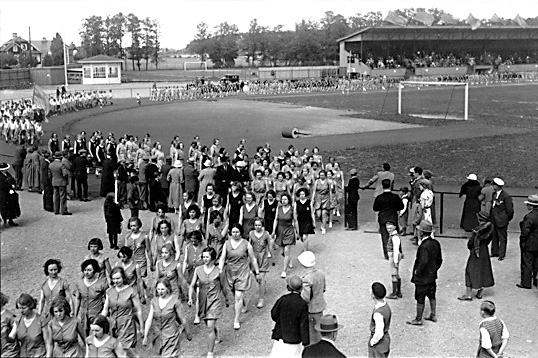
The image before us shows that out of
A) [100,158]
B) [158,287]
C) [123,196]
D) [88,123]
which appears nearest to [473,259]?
[158,287]

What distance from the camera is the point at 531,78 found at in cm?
8819

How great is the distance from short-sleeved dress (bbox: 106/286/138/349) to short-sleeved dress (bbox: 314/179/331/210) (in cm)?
788

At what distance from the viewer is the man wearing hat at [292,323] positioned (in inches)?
291

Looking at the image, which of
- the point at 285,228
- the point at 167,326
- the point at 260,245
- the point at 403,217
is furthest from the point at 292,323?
the point at 403,217

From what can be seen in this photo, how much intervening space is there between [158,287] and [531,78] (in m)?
90.2

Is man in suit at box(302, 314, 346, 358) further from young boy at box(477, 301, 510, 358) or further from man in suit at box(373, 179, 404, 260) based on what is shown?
man in suit at box(373, 179, 404, 260)

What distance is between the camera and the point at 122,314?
805cm

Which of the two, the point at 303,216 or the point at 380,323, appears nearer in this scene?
the point at 380,323

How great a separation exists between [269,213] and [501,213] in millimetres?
4636

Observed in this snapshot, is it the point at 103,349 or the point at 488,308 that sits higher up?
the point at 488,308

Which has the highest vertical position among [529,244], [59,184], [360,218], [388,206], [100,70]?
[100,70]

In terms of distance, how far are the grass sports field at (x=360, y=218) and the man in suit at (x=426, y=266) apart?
46 centimetres

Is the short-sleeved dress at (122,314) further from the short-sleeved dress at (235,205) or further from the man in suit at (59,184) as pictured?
the man in suit at (59,184)

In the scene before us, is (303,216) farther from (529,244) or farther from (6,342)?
(6,342)
